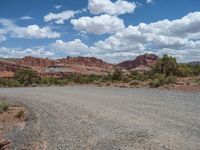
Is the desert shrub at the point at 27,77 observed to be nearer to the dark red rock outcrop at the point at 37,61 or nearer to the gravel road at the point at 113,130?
the gravel road at the point at 113,130

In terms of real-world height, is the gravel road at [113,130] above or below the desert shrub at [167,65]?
below

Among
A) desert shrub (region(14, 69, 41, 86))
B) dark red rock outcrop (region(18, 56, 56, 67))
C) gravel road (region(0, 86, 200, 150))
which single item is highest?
dark red rock outcrop (region(18, 56, 56, 67))

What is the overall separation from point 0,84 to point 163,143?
5375 centimetres

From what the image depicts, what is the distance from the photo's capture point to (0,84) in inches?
2323

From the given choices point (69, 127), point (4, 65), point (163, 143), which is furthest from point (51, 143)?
point (4, 65)

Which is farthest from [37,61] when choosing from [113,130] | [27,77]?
[113,130]

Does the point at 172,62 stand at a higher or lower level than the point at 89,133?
higher

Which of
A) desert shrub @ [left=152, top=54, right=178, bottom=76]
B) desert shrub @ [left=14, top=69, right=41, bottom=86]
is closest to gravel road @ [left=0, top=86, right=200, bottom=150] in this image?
desert shrub @ [left=152, top=54, right=178, bottom=76]

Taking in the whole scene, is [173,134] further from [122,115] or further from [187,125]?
[122,115]

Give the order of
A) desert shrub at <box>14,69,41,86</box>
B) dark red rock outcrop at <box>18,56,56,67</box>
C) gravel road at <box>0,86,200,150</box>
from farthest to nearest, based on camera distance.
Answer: dark red rock outcrop at <box>18,56,56,67</box> < desert shrub at <box>14,69,41,86</box> < gravel road at <box>0,86,200,150</box>

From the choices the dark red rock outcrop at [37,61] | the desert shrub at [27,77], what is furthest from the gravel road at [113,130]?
the dark red rock outcrop at [37,61]

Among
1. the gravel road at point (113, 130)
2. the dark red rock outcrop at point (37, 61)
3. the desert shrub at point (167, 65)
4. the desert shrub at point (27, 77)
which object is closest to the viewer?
the gravel road at point (113, 130)

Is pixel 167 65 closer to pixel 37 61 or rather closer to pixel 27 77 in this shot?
pixel 27 77

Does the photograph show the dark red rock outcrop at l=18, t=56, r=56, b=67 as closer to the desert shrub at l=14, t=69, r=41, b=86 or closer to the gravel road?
the desert shrub at l=14, t=69, r=41, b=86
